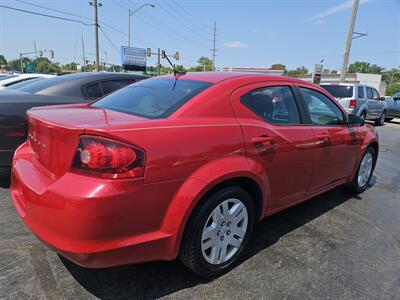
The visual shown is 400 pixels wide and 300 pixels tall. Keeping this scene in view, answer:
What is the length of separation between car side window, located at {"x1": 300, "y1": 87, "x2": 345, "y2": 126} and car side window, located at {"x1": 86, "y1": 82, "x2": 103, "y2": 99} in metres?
3.10

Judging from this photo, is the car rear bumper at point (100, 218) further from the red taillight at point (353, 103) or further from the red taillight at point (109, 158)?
the red taillight at point (353, 103)

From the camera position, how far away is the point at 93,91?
190 inches

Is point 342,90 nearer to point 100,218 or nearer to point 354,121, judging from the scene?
point 354,121

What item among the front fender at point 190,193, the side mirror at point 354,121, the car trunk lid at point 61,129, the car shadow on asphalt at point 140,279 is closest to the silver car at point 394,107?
the side mirror at point 354,121

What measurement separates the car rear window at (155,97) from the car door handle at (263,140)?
57cm

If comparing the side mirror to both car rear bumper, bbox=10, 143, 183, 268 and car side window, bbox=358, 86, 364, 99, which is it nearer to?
car rear bumper, bbox=10, 143, 183, 268

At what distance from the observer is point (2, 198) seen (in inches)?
144

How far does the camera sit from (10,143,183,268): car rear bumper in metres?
1.75

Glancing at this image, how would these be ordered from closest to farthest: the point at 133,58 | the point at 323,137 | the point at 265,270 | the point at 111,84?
the point at 265,270 < the point at 323,137 < the point at 111,84 < the point at 133,58

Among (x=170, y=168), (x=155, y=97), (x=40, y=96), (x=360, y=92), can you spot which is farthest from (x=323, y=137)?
(x=360, y=92)

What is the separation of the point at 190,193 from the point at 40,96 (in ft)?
10.1

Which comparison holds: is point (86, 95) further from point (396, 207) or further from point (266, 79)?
point (396, 207)

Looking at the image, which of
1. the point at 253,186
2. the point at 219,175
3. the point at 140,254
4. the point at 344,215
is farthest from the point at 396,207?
the point at 140,254

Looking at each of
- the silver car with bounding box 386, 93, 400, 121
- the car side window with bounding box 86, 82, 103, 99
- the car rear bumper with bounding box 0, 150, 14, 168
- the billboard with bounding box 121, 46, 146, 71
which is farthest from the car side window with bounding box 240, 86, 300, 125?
the billboard with bounding box 121, 46, 146, 71
